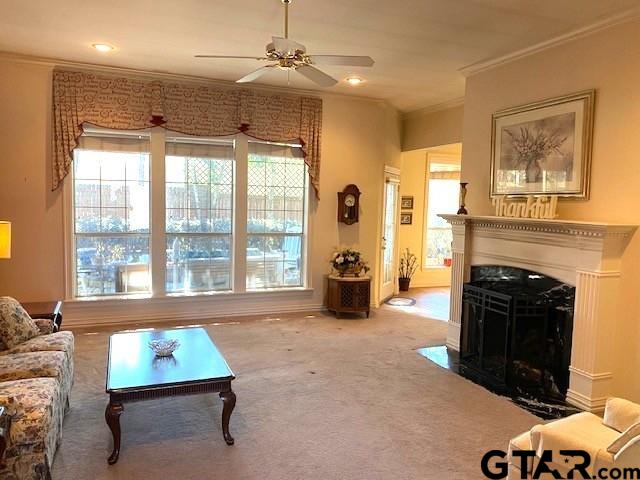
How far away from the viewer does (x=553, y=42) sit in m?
4.00

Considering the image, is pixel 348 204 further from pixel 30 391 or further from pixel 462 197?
pixel 30 391

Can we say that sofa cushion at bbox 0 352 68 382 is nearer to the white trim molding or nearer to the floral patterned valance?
the white trim molding

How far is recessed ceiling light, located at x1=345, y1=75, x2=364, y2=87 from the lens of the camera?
5.52 meters

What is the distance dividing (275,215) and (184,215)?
1211mm

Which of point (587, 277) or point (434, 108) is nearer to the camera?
point (587, 277)

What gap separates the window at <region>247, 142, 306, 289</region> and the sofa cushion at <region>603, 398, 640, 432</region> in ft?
15.1

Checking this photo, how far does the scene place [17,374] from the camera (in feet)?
9.20

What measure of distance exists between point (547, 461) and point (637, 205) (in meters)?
2.23

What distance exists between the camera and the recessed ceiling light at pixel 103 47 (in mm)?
4533

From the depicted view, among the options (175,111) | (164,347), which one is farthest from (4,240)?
(175,111)

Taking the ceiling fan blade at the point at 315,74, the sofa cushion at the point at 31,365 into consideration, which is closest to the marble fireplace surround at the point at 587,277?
the ceiling fan blade at the point at 315,74

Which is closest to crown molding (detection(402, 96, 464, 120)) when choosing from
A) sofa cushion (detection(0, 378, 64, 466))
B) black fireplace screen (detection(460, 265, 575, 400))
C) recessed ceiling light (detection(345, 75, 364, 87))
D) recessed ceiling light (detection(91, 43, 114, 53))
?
recessed ceiling light (detection(345, 75, 364, 87))

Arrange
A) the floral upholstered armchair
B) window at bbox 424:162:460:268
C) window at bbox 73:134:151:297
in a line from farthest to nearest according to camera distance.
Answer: window at bbox 424:162:460:268 → window at bbox 73:134:151:297 → the floral upholstered armchair

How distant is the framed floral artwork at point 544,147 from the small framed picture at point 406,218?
390 centimetres
